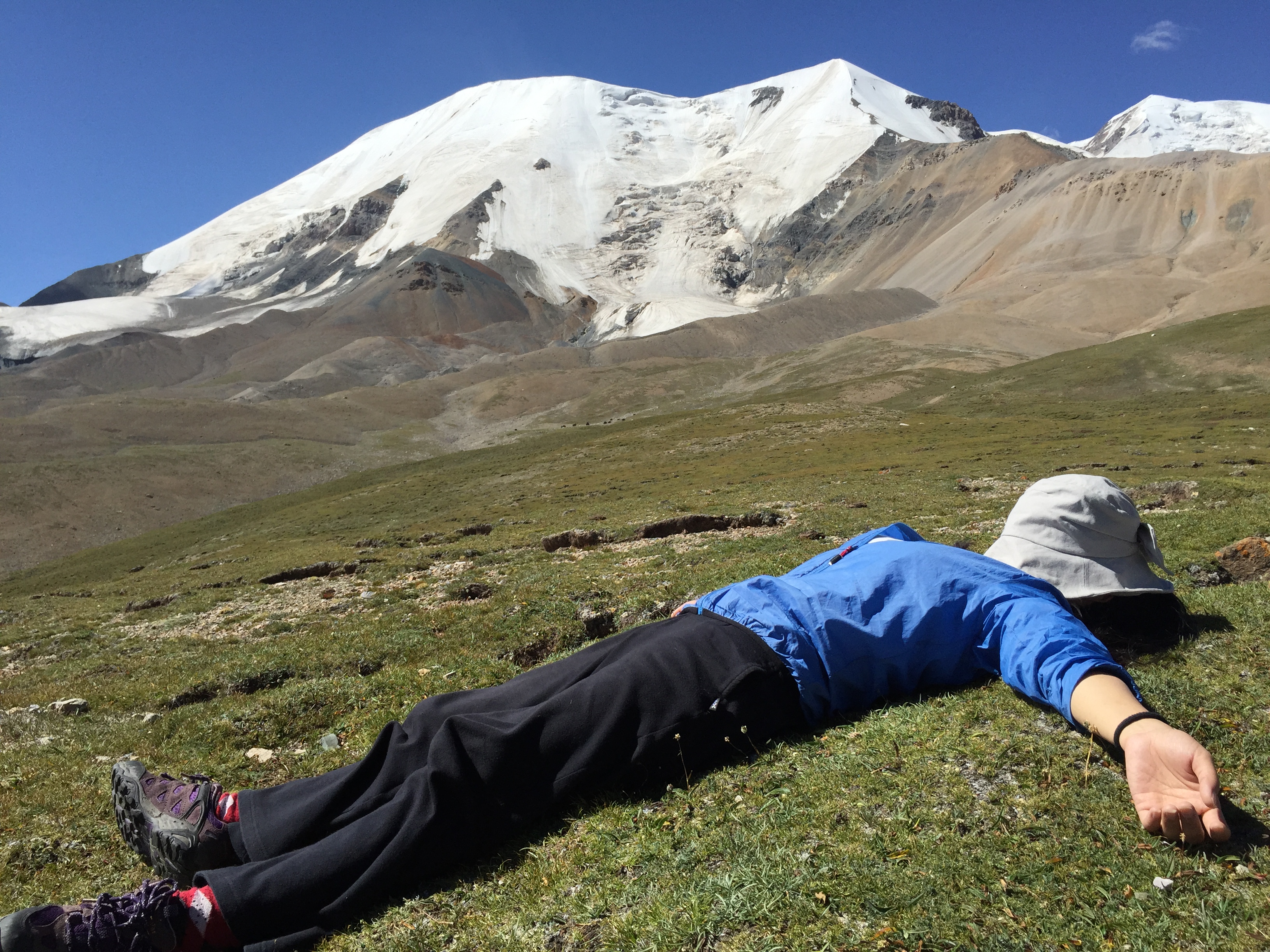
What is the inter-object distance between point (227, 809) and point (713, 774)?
358 centimetres

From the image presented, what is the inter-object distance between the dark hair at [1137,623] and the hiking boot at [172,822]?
7410 mm

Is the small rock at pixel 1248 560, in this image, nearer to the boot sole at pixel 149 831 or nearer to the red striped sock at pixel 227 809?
the red striped sock at pixel 227 809

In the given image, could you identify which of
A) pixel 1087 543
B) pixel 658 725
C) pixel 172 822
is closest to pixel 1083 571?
pixel 1087 543

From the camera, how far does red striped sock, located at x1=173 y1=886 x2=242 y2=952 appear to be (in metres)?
4.38

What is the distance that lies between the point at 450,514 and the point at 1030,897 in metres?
45.2

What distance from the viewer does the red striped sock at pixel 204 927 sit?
438 cm

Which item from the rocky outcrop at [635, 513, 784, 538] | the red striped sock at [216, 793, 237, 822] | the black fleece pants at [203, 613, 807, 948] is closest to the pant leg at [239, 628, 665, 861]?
the black fleece pants at [203, 613, 807, 948]

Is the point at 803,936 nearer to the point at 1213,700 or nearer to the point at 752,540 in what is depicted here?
the point at 1213,700

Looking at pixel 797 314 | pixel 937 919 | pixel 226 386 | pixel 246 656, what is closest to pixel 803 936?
pixel 937 919

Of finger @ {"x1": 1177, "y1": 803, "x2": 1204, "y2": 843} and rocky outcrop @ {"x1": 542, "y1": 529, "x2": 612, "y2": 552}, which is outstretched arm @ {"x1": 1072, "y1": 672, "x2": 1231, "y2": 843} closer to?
finger @ {"x1": 1177, "y1": 803, "x2": 1204, "y2": 843}

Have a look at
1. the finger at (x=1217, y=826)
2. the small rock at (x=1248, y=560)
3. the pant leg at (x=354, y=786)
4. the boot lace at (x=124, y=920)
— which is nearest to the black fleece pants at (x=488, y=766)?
the pant leg at (x=354, y=786)

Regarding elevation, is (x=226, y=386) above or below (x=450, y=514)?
above

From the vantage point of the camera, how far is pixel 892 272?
629 ft

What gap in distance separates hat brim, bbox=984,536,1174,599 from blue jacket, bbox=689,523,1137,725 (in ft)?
1.40
